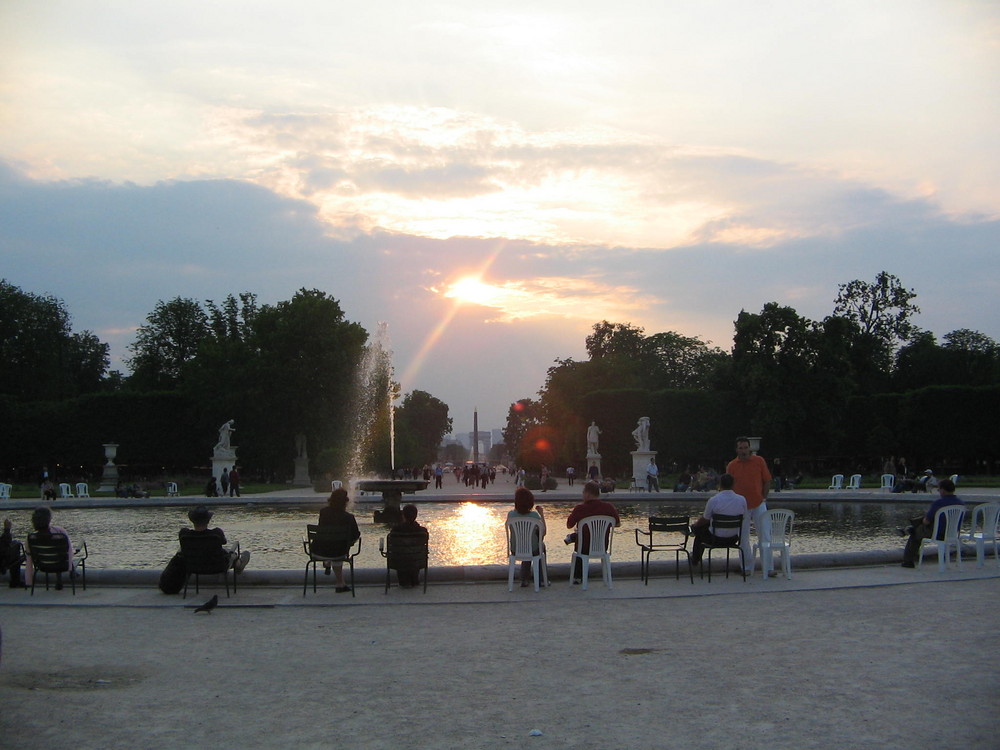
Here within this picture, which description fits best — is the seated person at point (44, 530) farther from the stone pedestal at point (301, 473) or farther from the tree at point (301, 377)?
the tree at point (301, 377)

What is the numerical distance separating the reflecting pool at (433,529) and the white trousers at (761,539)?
2.63m

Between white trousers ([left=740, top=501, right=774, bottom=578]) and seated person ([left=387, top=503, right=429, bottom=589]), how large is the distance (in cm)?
375

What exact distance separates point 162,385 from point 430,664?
232ft

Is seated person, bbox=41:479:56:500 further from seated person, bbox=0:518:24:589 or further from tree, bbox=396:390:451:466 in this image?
tree, bbox=396:390:451:466

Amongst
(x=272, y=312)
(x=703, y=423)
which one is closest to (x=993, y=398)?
(x=703, y=423)

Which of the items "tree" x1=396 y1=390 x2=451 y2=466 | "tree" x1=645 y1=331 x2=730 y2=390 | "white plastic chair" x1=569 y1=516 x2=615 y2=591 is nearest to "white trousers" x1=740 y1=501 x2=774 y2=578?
"white plastic chair" x1=569 y1=516 x2=615 y2=591

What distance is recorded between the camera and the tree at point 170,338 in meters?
75.2

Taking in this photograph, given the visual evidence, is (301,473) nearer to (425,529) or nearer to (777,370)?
(777,370)

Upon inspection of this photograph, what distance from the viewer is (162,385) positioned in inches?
2881

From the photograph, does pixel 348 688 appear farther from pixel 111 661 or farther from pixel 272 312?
pixel 272 312

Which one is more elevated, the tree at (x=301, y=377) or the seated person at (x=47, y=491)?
the tree at (x=301, y=377)

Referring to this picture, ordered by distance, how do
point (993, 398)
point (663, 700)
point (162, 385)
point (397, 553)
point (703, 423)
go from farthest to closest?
1. point (162, 385)
2. point (703, 423)
3. point (993, 398)
4. point (397, 553)
5. point (663, 700)

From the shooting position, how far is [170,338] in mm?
76188

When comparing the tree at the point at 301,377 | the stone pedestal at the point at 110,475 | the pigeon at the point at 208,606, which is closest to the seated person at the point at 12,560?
the pigeon at the point at 208,606
